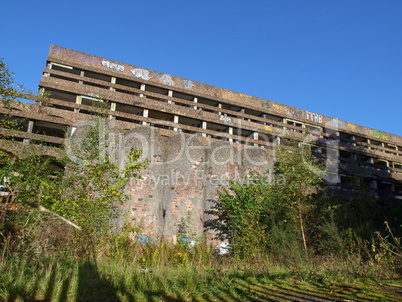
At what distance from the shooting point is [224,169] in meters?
14.9

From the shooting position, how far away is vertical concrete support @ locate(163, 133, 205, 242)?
1328 centimetres

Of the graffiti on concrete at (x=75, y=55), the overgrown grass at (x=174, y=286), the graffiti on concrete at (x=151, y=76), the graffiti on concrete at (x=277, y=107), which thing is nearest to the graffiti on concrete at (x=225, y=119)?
the graffiti on concrete at (x=151, y=76)

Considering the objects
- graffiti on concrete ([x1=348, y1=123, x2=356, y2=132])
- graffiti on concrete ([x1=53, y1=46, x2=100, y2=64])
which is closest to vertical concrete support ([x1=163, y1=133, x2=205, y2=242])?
graffiti on concrete ([x1=53, y1=46, x2=100, y2=64])

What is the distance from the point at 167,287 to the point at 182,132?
21378 mm

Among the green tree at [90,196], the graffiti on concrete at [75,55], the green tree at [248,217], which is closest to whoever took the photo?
the green tree at [90,196]

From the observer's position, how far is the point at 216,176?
14.6 metres

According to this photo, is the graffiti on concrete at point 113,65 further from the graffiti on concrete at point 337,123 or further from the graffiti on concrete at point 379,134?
the graffiti on concrete at point 379,134

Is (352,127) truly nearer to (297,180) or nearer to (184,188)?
(184,188)

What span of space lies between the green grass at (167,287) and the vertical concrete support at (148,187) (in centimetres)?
737

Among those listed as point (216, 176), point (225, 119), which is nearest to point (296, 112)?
point (225, 119)

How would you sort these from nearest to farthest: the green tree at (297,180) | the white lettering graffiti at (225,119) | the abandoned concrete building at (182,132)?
the green tree at (297,180) < the abandoned concrete building at (182,132) < the white lettering graffiti at (225,119)

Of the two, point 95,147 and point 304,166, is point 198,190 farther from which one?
point 95,147

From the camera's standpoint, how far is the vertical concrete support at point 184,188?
43.6 feet

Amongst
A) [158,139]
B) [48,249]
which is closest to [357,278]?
[48,249]
